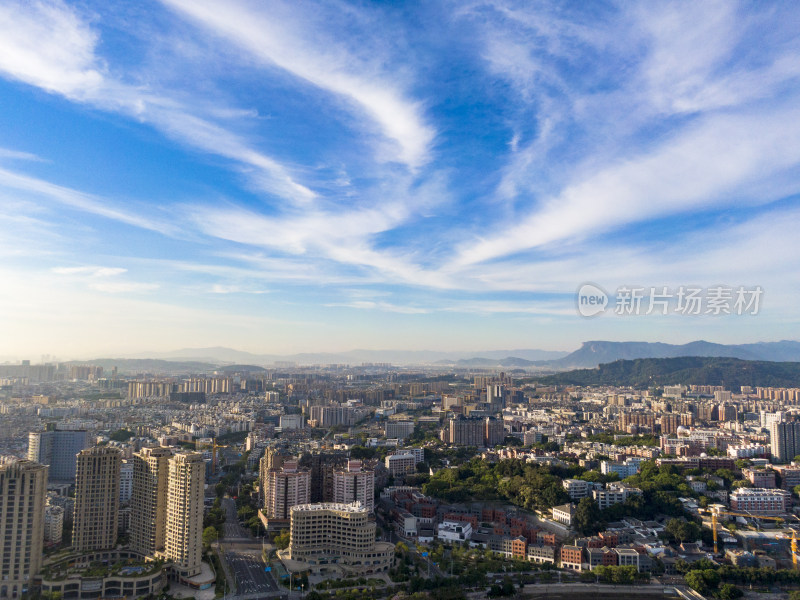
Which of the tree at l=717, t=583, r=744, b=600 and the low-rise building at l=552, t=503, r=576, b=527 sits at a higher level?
the low-rise building at l=552, t=503, r=576, b=527

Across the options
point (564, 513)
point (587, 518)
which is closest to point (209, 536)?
point (564, 513)

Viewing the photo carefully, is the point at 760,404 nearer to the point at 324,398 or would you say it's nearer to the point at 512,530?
the point at 324,398

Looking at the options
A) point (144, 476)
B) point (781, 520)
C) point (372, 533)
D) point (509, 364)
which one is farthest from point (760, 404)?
point (509, 364)

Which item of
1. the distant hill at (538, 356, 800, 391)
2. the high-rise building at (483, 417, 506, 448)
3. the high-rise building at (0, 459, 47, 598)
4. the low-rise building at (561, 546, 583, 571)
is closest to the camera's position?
the high-rise building at (0, 459, 47, 598)

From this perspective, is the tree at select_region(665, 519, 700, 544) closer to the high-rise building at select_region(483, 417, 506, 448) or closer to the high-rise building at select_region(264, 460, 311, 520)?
the high-rise building at select_region(264, 460, 311, 520)

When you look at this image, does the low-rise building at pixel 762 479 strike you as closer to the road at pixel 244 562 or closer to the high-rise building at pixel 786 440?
the high-rise building at pixel 786 440

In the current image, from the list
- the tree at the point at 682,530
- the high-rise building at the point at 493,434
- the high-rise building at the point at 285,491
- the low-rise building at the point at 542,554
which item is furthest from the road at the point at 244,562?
the high-rise building at the point at 493,434

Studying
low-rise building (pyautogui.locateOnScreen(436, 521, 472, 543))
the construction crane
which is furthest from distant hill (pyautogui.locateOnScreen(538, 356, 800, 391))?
low-rise building (pyautogui.locateOnScreen(436, 521, 472, 543))
